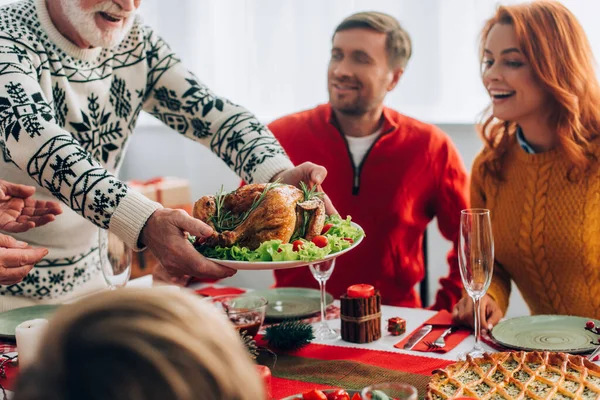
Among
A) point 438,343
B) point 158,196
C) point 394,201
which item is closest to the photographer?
point 438,343

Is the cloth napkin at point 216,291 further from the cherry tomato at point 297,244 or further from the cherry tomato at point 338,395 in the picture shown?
the cherry tomato at point 338,395

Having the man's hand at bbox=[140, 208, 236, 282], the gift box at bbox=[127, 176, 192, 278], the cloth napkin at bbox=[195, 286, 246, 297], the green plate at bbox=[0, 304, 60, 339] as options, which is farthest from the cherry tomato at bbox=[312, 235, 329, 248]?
the gift box at bbox=[127, 176, 192, 278]

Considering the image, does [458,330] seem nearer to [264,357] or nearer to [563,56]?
[264,357]

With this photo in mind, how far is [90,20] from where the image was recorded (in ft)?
6.64

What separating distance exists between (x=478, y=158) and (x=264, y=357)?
128cm

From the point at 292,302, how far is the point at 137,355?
161cm

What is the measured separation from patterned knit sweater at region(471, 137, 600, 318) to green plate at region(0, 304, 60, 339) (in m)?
1.40

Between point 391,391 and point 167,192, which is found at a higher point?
point 391,391

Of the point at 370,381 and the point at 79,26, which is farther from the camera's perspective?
the point at 79,26

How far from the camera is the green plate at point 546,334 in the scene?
167 cm

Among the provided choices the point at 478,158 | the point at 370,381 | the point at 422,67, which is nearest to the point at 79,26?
the point at 370,381

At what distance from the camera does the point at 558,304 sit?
2412 mm

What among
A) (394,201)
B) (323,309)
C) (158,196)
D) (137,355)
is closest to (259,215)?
(323,309)

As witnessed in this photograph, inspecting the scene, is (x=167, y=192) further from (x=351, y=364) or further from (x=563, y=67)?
(x=351, y=364)
